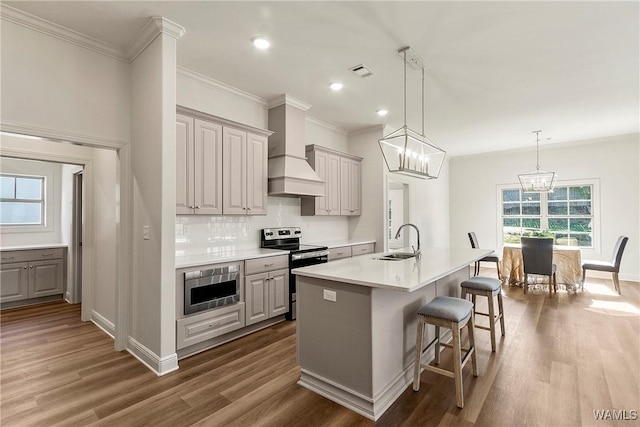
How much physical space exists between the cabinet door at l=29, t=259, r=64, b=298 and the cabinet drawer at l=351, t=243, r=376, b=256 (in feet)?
14.8

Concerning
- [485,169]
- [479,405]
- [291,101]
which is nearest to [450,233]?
[485,169]

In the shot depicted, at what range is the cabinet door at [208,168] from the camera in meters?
3.26

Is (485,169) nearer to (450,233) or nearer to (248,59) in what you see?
(450,233)

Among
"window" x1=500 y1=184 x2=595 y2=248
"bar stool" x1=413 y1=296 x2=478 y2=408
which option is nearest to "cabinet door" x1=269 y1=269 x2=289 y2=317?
"bar stool" x1=413 y1=296 x2=478 y2=408

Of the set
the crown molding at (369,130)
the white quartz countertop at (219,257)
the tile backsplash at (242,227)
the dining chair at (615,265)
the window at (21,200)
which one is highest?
the crown molding at (369,130)

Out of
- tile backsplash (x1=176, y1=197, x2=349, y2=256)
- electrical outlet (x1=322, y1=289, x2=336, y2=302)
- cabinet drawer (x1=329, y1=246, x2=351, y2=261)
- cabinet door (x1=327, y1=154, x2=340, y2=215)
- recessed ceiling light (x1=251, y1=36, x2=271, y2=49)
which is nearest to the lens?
electrical outlet (x1=322, y1=289, x2=336, y2=302)

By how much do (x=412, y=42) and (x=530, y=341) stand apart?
3.18 m

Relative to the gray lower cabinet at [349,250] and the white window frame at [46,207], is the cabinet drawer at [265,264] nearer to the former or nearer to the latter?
the gray lower cabinet at [349,250]

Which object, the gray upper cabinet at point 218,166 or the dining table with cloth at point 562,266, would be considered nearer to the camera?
the gray upper cabinet at point 218,166

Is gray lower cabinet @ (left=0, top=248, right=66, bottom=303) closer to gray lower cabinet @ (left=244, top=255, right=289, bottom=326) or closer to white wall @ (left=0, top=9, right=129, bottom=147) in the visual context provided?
white wall @ (left=0, top=9, right=129, bottom=147)

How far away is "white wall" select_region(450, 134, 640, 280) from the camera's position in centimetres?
603

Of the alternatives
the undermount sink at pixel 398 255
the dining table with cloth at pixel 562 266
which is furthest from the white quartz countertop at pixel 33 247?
the dining table with cloth at pixel 562 266

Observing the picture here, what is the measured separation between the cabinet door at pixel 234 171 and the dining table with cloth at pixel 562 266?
5.06 metres

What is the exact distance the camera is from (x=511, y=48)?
294 centimetres
